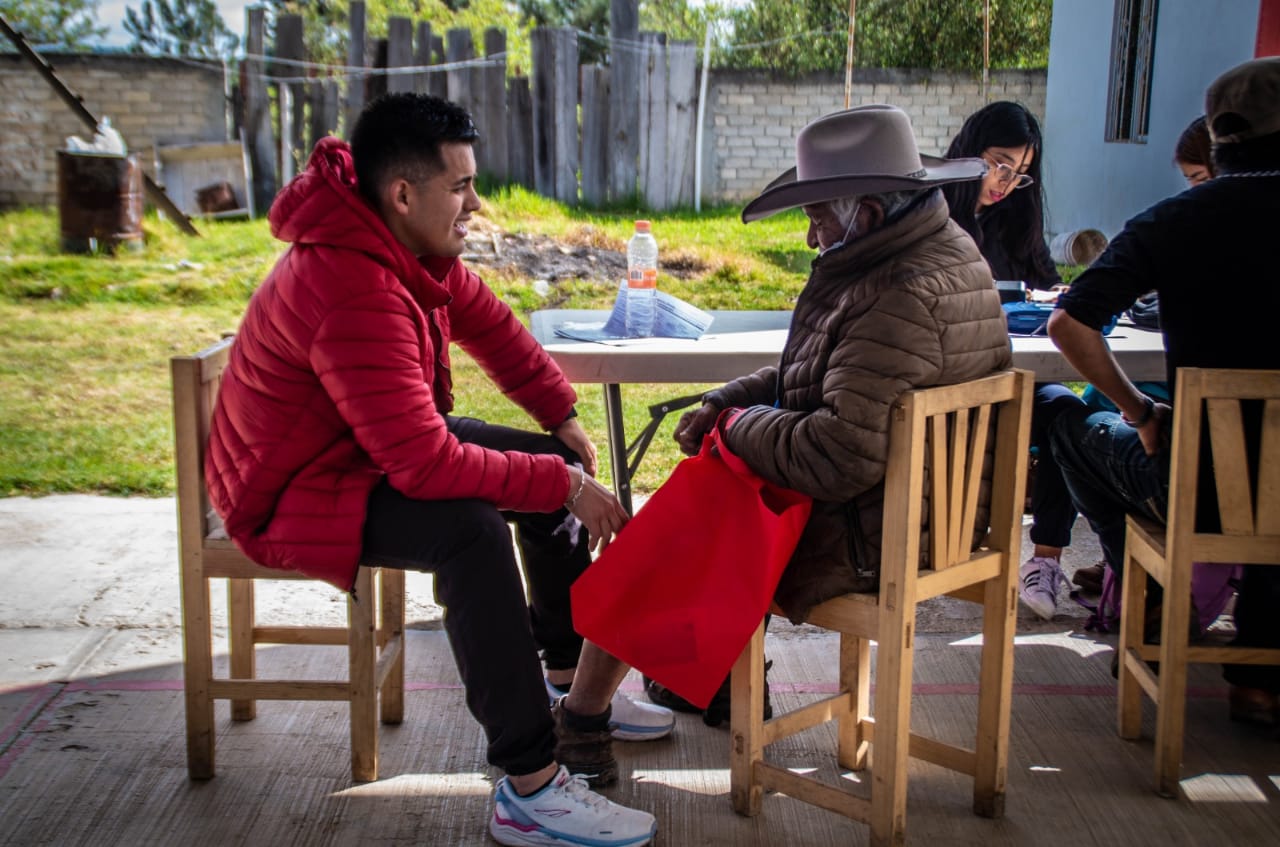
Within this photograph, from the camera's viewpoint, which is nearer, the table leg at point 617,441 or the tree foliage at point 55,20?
the table leg at point 617,441

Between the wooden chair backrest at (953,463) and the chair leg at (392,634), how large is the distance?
1223 millimetres

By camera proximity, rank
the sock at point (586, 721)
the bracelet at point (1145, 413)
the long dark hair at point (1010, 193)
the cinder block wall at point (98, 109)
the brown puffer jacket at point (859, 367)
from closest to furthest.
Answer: the brown puffer jacket at point (859, 367) → the sock at point (586, 721) → the bracelet at point (1145, 413) → the long dark hair at point (1010, 193) → the cinder block wall at point (98, 109)

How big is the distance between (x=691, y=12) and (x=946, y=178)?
14029 millimetres

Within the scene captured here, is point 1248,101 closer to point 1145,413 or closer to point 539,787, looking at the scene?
point 1145,413

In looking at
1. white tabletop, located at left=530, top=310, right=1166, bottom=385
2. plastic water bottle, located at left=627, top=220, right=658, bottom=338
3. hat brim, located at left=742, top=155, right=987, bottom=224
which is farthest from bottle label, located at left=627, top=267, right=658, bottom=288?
hat brim, located at left=742, top=155, right=987, bottom=224

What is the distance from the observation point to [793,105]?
34.3 feet

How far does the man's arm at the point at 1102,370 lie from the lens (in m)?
2.73

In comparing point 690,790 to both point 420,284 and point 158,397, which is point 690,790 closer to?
point 420,284

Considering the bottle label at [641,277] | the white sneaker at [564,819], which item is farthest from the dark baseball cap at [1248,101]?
the white sneaker at [564,819]

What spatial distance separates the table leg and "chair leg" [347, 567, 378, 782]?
0.96 m

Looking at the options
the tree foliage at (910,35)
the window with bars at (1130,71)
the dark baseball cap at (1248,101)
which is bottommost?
the dark baseball cap at (1248,101)

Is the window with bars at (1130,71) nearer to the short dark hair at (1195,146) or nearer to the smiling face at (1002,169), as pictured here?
the smiling face at (1002,169)

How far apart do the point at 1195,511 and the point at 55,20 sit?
47.7ft

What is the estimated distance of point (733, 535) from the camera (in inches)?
93.4
